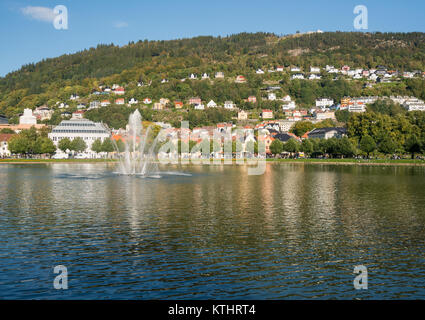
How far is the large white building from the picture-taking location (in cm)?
17300

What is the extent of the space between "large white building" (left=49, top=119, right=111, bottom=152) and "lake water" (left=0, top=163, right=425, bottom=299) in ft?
462

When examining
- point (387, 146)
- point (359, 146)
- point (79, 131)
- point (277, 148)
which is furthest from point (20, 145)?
point (387, 146)

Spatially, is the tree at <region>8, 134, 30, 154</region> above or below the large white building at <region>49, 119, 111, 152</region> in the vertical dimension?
below

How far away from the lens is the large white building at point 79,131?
6811 inches

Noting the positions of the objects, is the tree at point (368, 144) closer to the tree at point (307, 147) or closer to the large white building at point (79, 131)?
the tree at point (307, 147)

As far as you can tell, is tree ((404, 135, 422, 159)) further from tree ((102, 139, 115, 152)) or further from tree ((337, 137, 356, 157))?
tree ((102, 139, 115, 152))

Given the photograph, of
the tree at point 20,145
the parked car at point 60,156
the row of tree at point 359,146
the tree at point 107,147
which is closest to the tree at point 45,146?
the tree at point 20,145

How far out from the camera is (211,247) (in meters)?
20.9

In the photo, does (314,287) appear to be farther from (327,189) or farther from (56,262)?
(327,189)

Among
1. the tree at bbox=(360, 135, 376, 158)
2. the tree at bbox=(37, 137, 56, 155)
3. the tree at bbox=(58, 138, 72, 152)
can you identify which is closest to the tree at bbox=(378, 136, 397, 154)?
the tree at bbox=(360, 135, 376, 158)

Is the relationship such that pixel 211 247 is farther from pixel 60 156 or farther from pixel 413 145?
pixel 60 156
